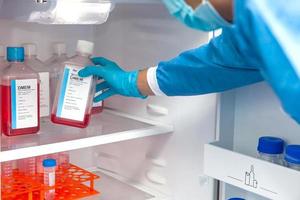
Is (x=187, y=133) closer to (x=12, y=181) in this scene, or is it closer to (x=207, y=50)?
(x=207, y=50)

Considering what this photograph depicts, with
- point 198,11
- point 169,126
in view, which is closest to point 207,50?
point 198,11

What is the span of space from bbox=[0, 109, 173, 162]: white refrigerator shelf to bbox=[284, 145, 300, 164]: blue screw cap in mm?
357

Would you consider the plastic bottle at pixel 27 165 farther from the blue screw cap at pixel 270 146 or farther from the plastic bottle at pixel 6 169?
the blue screw cap at pixel 270 146

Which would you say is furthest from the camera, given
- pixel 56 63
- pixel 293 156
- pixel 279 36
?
pixel 56 63

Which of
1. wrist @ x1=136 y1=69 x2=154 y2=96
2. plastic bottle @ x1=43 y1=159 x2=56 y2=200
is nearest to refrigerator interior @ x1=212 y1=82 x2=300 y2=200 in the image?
wrist @ x1=136 y1=69 x2=154 y2=96

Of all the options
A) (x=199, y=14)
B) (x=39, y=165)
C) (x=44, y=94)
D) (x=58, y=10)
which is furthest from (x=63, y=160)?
(x=199, y=14)

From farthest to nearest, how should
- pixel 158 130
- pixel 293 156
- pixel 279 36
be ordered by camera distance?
pixel 158 130, pixel 293 156, pixel 279 36

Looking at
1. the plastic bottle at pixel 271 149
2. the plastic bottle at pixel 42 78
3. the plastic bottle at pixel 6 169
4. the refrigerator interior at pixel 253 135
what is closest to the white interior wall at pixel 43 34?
the plastic bottle at pixel 42 78

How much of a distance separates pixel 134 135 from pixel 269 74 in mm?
509

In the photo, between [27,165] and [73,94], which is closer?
[73,94]

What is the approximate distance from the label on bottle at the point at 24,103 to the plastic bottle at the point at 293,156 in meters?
0.59

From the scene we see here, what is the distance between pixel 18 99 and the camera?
1.11 metres

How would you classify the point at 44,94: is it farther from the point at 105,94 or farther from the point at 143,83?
the point at 143,83

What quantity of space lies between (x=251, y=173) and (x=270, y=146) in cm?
7
